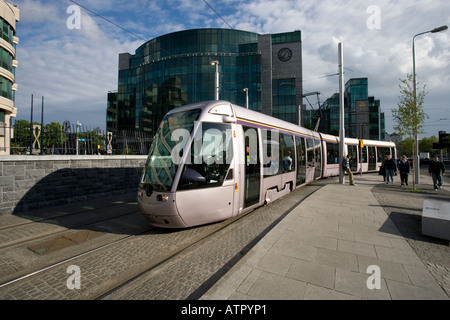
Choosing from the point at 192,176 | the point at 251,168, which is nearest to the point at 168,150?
the point at 192,176

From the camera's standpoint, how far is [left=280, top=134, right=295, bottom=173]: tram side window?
7914mm

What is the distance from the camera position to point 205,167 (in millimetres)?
4621

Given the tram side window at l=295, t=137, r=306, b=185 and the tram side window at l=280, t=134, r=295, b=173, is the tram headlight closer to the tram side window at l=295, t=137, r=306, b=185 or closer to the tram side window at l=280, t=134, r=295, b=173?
the tram side window at l=280, t=134, r=295, b=173

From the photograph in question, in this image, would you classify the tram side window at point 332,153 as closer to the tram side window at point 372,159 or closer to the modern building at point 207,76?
the tram side window at point 372,159

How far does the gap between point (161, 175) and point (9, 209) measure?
19.3 feet

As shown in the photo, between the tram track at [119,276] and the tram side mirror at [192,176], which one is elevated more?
the tram side mirror at [192,176]

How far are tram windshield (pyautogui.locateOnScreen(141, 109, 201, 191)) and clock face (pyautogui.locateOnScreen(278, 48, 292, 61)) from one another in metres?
52.3

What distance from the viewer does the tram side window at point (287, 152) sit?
791cm

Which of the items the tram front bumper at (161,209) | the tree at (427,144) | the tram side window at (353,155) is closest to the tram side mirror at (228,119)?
the tram front bumper at (161,209)

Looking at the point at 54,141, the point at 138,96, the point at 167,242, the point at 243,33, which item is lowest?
the point at 167,242

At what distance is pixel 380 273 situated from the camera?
120 inches

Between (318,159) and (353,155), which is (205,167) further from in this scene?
(353,155)
